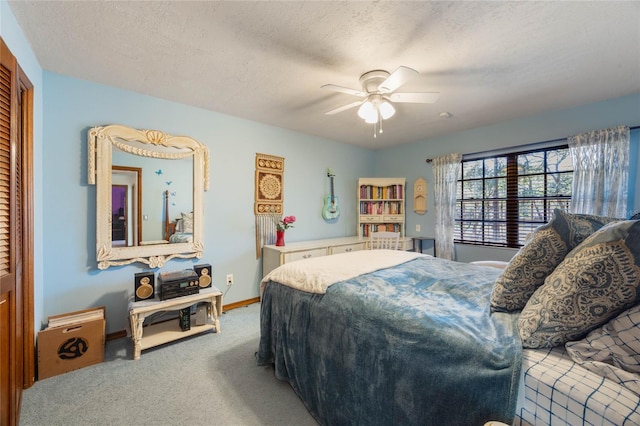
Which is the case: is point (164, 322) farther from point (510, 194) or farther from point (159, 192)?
point (510, 194)

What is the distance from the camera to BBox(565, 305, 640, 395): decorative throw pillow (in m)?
0.77

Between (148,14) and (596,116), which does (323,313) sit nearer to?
(148,14)

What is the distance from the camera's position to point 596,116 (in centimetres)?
273

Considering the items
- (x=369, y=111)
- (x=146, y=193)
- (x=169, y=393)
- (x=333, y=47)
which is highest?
(x=333, y=47)

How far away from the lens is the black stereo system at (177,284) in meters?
2.32

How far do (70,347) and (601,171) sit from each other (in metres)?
5.13

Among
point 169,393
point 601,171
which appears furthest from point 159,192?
point 601,171

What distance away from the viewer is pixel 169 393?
1732 mm

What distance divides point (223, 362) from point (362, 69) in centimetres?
263

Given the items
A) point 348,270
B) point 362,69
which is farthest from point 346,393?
point 362,69

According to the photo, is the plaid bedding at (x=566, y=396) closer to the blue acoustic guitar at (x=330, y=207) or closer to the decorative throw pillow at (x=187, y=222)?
the decorative throw pillow at (x=187, y=222)

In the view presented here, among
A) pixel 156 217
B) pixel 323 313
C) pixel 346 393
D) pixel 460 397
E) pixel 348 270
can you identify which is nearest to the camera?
pixel 460 397

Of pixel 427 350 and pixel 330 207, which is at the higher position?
pixel 330 207

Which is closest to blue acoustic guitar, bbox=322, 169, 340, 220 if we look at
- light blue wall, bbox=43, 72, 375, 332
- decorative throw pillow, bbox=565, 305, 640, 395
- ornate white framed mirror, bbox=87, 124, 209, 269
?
light blue wall, bbox=43, 72, 375, 332
